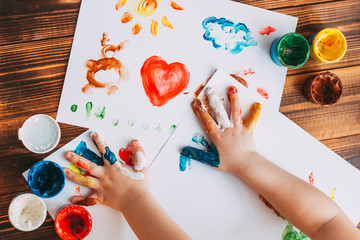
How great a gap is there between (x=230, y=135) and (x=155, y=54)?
38 centimetres

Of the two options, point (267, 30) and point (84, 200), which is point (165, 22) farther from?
point (84, 200)

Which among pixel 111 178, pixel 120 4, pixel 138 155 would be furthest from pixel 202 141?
pixel 120 4

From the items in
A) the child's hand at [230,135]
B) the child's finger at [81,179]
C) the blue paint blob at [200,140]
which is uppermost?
the child's hand at [230,135]

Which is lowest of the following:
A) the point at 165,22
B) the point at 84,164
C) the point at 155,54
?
the point at 84,164

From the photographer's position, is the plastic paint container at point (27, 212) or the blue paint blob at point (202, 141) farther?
the blue paint blob at point (202, 141)

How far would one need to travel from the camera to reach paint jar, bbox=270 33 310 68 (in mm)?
1030

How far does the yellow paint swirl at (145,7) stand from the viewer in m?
1.02

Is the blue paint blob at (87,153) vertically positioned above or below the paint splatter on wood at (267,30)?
below

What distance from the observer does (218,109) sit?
1.04 metres

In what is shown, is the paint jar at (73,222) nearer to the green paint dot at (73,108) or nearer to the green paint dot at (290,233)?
the green paint dot at (73,108)

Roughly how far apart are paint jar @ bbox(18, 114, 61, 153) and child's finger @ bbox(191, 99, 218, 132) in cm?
46

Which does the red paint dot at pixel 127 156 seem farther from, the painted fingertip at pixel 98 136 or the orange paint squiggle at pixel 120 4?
the orange paint squiggle at pixel 120 4

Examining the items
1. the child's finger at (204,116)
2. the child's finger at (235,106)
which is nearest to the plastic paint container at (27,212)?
the child's finger at (204,116)

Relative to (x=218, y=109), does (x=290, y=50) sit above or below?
above
